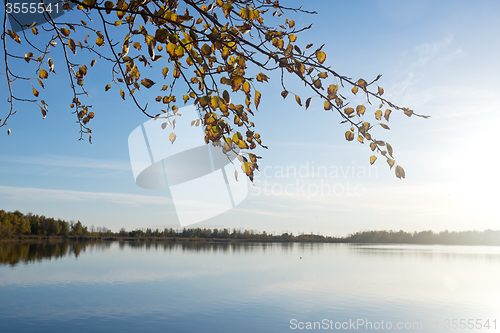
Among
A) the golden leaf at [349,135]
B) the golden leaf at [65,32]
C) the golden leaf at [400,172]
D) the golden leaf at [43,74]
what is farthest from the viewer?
the golden leaf at [43,74]

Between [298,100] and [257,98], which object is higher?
[298,100]

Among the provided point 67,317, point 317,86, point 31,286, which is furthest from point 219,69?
point 31,286

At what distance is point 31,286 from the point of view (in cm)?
3434

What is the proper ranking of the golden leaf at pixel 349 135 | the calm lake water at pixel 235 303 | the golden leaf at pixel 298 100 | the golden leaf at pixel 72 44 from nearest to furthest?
the golden leaf at pixel 298 100 → the golden leaf at pixel 349 135 → the golden leaf at pixel 72 44 → the calm lake water at pixel 235 303

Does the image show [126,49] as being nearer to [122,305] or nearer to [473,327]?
[122,305]

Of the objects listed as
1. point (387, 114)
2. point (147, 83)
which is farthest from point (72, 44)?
point (387, 114)

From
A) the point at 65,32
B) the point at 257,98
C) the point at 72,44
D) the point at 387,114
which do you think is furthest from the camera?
the point at 65,32

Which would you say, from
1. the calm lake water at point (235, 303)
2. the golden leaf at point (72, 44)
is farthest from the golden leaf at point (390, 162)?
the calm lake water at point (235, 303)

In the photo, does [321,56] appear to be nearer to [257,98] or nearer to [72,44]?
[257,98]

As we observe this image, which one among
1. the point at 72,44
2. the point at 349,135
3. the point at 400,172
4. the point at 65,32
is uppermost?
the point at 65,32

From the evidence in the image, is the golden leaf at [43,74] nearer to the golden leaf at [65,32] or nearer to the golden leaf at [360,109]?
the golden leaf at [65,32]

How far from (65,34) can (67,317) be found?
2669 centimetres

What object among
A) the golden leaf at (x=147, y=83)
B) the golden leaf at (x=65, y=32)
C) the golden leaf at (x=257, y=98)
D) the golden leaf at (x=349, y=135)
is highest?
the golden leaf at (x=65, y=32)

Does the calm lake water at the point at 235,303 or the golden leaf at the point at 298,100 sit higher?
the golden leaf at the point at 298,100
